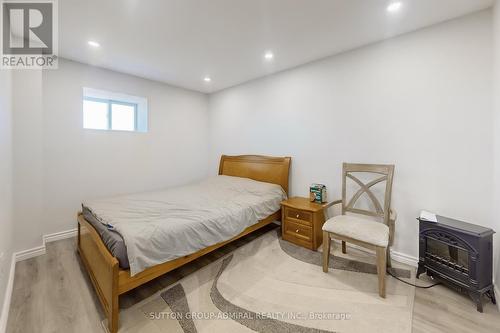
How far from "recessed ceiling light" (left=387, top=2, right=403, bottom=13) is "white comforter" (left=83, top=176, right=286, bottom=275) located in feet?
7.90

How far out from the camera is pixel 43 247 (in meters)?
2.59

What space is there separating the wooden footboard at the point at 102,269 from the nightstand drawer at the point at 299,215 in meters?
2.09

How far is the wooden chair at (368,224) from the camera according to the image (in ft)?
6.04

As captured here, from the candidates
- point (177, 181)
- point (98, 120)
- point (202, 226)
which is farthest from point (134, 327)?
point (98, 120)

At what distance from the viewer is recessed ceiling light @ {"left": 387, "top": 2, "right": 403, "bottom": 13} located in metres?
1.87

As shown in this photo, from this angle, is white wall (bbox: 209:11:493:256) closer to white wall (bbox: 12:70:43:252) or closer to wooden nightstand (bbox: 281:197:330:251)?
wooden nightstand (bbox: 281:197:330:251)

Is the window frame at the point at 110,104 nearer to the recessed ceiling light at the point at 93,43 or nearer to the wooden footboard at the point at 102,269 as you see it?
the recessed ceiling light at the point at 93,43

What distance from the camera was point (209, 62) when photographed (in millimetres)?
3111

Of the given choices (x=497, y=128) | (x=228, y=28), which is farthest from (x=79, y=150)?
(x=497, y=128)

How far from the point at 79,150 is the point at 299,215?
336 cm

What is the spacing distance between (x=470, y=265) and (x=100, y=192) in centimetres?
453

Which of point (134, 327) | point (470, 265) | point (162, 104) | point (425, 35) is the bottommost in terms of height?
point (134, 327)

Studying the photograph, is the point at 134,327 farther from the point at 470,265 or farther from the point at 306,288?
the point at 470,265

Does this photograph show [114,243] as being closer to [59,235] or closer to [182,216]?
[182,216]
